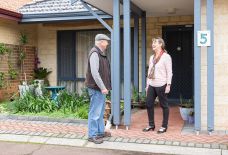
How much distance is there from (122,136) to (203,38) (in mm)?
2271

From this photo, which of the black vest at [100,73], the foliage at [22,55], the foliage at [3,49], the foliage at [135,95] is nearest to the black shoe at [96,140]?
the black vest at [100,73]

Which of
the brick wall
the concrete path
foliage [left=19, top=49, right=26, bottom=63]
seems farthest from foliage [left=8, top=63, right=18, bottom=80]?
the concrete path

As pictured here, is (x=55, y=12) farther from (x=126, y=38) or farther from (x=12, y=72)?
(x=126, y=38)

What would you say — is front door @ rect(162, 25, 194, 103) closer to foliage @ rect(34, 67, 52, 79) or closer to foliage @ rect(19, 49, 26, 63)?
foliage @ rect(34, 67, 52, 79)

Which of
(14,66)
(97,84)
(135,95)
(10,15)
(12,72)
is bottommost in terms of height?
(135,95)

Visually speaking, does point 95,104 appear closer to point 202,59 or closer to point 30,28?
point 202,59

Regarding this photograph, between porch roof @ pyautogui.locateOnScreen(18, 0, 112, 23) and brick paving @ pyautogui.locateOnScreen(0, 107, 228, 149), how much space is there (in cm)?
386

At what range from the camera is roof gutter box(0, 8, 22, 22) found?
34.9 ft

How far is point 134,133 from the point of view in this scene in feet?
23.3

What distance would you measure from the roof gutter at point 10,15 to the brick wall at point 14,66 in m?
0.83

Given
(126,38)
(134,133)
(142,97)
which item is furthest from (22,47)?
(134,133)

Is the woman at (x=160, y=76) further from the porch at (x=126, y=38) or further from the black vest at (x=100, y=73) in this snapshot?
the black vest at (x=100, y=73)

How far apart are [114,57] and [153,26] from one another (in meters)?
4.42

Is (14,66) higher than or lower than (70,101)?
higher
